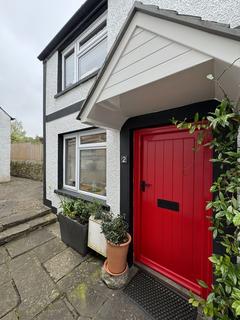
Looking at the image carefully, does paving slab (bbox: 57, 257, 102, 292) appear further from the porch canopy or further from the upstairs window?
the upstairs window

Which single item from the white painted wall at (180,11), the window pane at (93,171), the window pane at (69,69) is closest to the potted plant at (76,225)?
the window pane at (93,171)

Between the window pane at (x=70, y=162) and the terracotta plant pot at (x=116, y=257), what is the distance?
2.57 metres

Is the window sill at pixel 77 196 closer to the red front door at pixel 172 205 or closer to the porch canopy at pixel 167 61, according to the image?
the red front door at pixel 172 205

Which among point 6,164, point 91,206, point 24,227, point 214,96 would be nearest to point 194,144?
point 214,96

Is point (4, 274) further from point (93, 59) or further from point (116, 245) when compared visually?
point (93, 59)

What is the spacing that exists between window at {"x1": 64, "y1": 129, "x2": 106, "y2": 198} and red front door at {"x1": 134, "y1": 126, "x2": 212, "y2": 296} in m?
1.17

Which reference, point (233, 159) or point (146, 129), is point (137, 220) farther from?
point (233, 159)

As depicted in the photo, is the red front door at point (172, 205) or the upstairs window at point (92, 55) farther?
the upstairs window at point (92, 55)

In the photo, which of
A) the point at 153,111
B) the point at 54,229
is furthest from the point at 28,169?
the point at 153,111

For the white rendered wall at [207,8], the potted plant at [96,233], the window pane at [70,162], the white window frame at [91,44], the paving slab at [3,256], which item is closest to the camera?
the white rendered wall at [207,8]

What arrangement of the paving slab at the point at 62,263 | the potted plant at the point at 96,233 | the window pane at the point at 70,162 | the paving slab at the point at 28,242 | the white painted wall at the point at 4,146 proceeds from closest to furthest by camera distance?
the paving slab at the point at 62,263, the potted plant at the point at 96,233, the paving slab at the point at 28,242, the window pane at the point at 70,162, the white painted wall at the point at 4,146

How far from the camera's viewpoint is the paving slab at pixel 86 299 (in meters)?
2.27

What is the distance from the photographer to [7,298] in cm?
245

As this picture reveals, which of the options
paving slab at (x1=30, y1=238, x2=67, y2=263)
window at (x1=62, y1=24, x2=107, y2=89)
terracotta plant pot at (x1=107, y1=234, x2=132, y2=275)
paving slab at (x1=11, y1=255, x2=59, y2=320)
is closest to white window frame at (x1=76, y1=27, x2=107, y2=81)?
window at (x1=62, y1=24, x2=107, y2=89)
